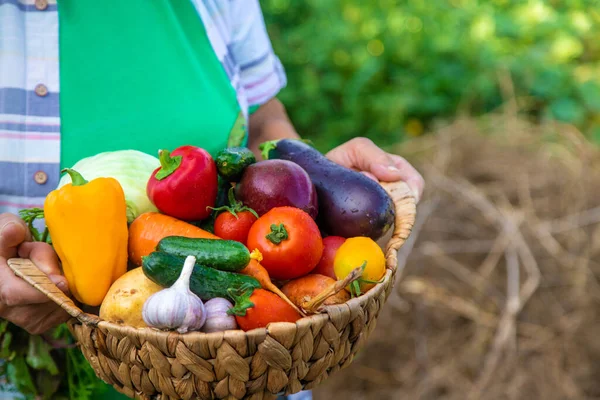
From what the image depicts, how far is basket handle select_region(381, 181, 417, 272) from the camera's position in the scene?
5.34ft

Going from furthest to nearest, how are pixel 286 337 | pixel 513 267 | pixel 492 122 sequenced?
pixel 492 122 → pixel 513 267 → pixel 286 337

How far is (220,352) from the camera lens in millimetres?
1236

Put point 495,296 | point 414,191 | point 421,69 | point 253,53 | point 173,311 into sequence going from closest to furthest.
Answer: point 173,311 < point 414,191 < point 253,53 < point 495,296 < point 421,69

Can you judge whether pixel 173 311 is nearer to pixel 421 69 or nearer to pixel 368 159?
pixel 368 159

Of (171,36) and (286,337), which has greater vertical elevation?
(171,36)

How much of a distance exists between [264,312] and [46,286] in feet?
1.44

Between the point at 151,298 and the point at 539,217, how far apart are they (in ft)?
8.34

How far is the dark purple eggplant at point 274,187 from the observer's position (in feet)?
5.25

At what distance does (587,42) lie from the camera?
16.6 ft

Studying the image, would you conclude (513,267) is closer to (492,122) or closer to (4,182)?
(492,122)

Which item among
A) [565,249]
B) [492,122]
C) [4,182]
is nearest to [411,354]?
[565,249]

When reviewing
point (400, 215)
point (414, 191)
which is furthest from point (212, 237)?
point (414, 191)

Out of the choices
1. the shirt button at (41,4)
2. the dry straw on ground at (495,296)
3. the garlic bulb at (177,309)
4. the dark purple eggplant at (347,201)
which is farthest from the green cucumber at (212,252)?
the dry straw on ground at (495,296)

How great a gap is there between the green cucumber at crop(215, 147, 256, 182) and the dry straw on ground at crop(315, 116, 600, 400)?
5.83ft
